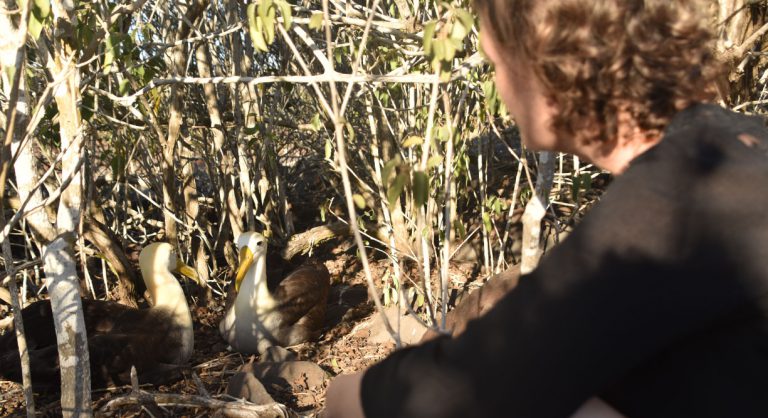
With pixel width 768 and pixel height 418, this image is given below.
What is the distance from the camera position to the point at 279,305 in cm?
597

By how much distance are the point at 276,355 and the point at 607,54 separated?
14.3 ft

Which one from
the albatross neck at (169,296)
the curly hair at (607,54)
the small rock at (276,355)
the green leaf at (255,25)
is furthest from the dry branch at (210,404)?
the curly hair at (607,54)

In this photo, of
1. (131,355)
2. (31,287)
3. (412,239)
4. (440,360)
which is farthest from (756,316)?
(31,287)

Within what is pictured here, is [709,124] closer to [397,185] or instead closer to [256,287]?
[397,185]

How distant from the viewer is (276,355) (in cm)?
528

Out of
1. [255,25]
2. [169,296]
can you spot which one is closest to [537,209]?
[255,25]

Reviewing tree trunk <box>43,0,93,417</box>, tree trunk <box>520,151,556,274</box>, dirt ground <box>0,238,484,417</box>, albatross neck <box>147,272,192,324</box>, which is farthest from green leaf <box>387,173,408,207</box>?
albatross neck <box>147,272,192,324</box>

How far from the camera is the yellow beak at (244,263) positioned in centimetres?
599

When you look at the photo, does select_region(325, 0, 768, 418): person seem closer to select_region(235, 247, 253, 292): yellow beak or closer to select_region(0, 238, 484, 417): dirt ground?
select_region(0, 238, 484, 417): dirt ground

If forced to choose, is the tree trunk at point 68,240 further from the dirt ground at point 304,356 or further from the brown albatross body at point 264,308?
the brown albatross body at point 264,308

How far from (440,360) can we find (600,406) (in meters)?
0.26

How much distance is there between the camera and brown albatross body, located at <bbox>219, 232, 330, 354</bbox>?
5734 millimetres

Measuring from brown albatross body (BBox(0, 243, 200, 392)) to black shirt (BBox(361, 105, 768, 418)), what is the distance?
4.13 metres

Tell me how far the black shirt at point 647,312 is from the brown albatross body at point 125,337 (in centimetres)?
413
